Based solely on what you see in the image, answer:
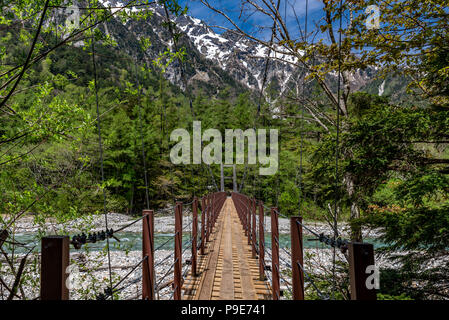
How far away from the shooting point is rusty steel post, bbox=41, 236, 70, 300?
769 mm

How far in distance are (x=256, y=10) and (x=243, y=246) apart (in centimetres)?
389

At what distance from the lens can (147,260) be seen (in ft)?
4.60

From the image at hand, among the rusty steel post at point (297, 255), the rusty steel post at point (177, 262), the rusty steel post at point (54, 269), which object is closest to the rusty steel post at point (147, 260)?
the rusty steel post at point (177, 262)

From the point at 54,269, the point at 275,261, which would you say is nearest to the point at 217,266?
the point at 275,261

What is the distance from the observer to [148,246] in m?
1.41

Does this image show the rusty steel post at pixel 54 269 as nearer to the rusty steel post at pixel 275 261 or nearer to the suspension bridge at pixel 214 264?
the suspension bridge at pixel 214 264

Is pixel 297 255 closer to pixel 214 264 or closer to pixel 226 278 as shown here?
pixel 226 278

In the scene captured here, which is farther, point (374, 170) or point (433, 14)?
point (374, 170)

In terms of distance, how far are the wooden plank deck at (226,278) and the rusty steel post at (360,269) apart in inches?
62.1

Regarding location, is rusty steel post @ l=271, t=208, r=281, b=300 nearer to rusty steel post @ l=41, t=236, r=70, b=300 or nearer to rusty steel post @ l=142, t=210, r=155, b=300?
rusty steel post @ l=142, t=210, r=155, b=300

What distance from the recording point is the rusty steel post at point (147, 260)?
1370 mm

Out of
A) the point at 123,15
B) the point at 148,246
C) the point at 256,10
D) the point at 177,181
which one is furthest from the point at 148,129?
the point at 148,246
